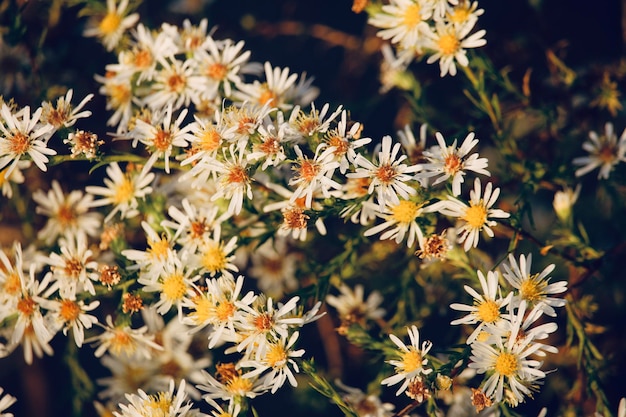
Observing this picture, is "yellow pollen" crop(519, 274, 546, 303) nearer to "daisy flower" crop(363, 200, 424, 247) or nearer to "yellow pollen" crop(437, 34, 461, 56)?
"daisy flower" crop(363, 200, 424, 247)

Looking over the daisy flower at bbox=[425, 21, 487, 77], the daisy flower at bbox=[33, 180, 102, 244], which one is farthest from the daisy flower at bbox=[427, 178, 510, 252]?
the daisy flower at bbox=[33, 180, 102, 244]

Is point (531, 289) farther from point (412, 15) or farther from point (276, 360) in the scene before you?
point (412, 15)

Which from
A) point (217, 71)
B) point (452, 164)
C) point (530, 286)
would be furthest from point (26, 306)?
point (530, 286)

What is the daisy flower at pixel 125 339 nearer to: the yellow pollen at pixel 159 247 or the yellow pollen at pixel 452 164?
the yellow pollen at pixel 159 247

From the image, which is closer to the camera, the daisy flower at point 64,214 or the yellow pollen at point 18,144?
the yellow pollen at point 18,144

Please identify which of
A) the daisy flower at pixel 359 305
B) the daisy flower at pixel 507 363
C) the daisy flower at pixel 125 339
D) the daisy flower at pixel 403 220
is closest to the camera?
the daisy flower at pixel 507 363

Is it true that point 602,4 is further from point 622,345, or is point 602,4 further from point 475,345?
point 475,345

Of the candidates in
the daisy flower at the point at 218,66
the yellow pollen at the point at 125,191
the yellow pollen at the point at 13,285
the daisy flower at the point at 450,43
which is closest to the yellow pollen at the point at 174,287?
the yellow pollen at the point at 125,191
